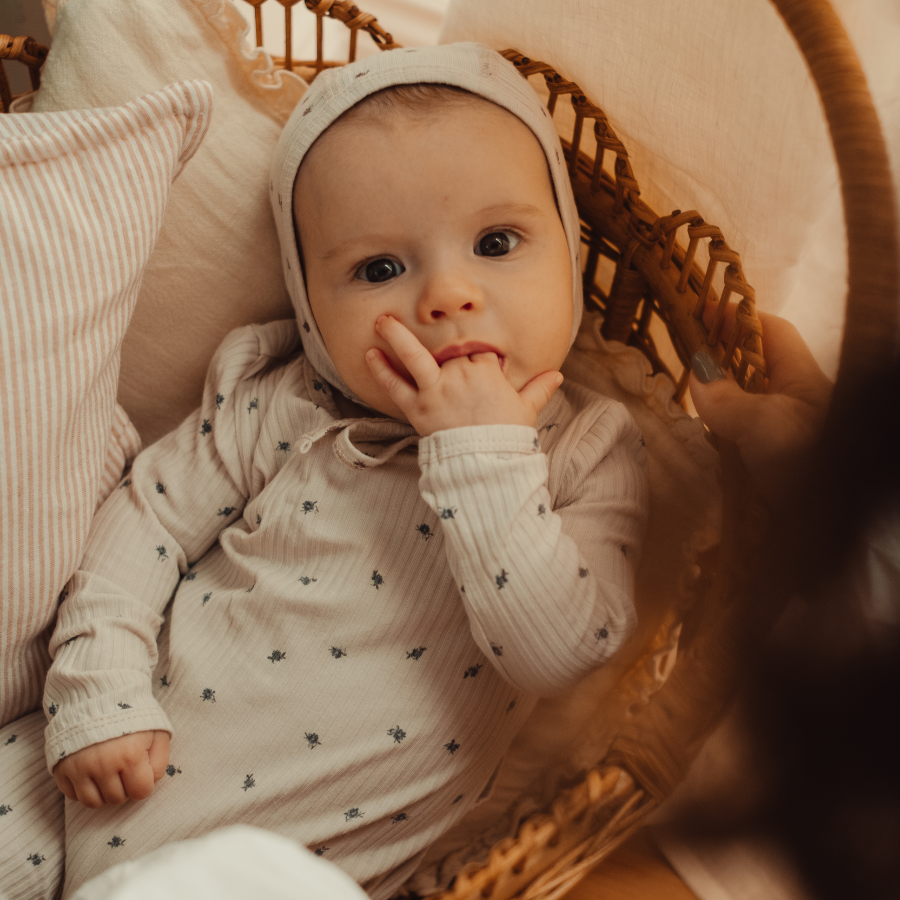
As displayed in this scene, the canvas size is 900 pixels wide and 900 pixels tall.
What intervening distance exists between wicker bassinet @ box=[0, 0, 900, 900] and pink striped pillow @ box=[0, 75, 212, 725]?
32 centimetres

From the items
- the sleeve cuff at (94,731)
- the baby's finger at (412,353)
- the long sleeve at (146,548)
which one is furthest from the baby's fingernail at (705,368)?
the sleeve cuff at (94,731)

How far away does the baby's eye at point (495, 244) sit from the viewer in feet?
2.52

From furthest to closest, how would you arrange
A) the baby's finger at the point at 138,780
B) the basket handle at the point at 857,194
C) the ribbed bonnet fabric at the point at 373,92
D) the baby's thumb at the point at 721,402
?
the ribbed bonnet fabric at the point at 373,92 → the baby's finger at the point at 138,780 → the baby's thumb at the point at 721,402 → the basket handle at the point at 857,194

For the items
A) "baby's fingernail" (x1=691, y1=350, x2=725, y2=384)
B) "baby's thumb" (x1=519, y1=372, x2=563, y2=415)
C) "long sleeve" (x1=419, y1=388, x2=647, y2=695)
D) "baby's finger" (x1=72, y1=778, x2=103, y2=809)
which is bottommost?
"baby's finger" (x1=72, y1=778, x2=103, y2=809)

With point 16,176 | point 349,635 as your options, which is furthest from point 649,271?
point 16,176

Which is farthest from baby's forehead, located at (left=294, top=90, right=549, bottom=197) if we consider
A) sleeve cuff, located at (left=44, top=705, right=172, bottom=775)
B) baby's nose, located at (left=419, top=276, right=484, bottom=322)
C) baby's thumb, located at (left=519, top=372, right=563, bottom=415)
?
sleeve cuff, located at (left=44, top=705, right=172, bottom=775)

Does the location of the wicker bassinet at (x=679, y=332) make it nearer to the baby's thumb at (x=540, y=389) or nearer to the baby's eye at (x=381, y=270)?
the baby's thumb at (x=540, y=389)

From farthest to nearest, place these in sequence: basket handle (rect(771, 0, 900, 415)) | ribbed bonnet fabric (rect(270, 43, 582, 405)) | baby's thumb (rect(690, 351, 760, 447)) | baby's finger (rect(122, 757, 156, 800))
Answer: ribbed bonnet fabric (rect(270, 43, 582, 405)) → baby's finger (rect(122, 757, 156, 800)) → baby's thumb (rect(690, 351, 760, 447)) → basket handle (rect(771, 0, 900, 415))

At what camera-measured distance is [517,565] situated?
0.65m

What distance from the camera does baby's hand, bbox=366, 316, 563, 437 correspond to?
70 centimetres

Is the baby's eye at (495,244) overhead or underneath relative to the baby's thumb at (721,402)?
overhead

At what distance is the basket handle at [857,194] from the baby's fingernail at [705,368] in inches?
11.4

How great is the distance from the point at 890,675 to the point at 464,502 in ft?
1.25

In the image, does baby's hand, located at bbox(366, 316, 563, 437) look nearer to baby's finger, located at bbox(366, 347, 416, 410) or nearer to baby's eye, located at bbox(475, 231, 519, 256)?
baby's finger, located at bbox(366, 347, 416, 410)
